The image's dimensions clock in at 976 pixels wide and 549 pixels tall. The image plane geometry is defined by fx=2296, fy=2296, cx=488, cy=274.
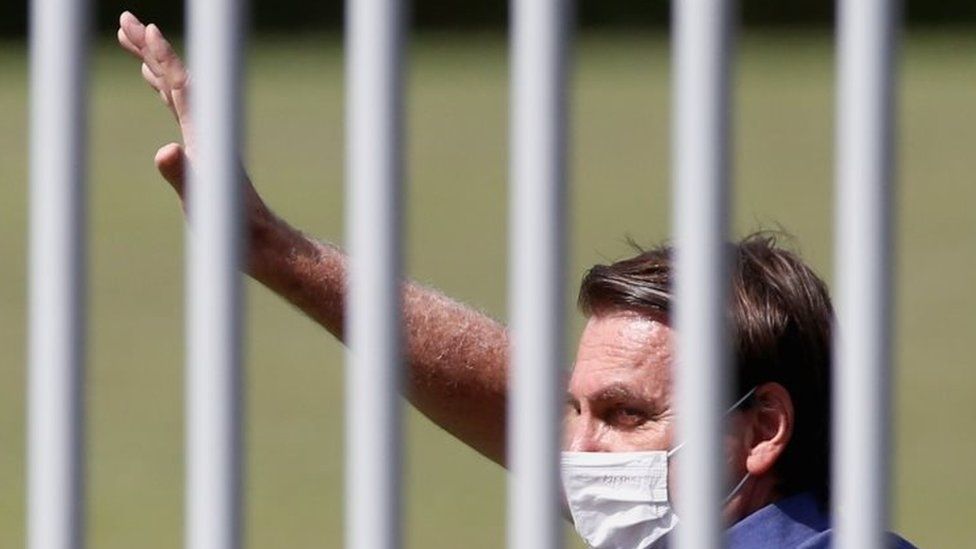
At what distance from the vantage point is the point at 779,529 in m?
2.46

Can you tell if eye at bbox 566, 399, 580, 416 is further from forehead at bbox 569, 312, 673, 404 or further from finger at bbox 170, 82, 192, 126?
finger at bbox 170, 82, 192, 126

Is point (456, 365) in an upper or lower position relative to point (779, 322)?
lower

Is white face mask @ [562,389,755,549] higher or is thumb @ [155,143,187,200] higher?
thumb @ [155,143,187,200]

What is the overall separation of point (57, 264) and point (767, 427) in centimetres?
118

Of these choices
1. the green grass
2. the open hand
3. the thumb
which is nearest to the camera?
the thumb

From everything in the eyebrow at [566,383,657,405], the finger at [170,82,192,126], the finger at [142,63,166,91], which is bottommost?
the eyebrow at [566,383,657,405]

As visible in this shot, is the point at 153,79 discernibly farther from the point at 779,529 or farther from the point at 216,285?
the point at 779,529

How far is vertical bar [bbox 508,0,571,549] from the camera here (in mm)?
1445

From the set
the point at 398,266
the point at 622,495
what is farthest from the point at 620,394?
the point at 398,266

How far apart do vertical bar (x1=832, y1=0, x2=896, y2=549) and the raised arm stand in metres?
1.05

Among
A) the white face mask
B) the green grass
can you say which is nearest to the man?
the white face mask

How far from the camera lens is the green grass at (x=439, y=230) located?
9.07m

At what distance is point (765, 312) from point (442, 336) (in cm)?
57

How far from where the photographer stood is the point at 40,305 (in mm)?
1503
